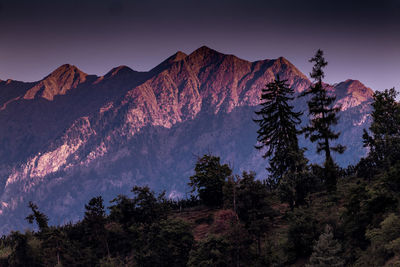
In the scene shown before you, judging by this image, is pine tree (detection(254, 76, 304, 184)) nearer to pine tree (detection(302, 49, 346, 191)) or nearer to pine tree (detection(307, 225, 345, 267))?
pine tree (detection(302, 49, 346, 191))

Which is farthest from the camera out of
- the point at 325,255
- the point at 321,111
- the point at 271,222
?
the point at 321,111

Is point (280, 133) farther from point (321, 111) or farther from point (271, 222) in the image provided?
point (271, 222)

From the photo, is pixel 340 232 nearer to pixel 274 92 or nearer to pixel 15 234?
pixel 274 92

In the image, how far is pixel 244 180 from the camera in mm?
28219

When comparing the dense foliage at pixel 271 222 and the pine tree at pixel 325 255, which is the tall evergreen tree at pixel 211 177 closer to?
the dense foliage at pixel 271 222

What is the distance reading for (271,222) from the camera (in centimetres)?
3303

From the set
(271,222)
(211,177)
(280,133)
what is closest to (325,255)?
(271,222)

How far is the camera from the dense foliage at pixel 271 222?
18.2 metres

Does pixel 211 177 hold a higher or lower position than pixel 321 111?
lower

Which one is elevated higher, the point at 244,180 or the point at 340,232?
the point at 244,180

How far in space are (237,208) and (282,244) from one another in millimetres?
5765

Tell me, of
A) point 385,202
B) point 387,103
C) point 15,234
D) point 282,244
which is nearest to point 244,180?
point 282,244

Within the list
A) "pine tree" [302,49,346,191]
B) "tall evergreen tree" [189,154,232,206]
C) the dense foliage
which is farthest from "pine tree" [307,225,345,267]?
"tall evergreen tree" [189,154,232,206]

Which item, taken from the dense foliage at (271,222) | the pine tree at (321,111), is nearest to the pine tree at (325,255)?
the dense foliage at (271,222)
